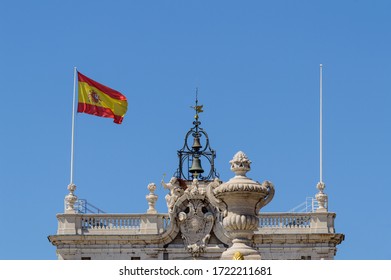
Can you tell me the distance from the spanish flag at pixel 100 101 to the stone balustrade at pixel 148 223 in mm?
5549

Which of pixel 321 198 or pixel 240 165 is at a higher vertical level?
pixel 321 198

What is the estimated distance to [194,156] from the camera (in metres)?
87.1

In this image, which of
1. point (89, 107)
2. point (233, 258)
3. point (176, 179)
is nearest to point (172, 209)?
point (176, 179)

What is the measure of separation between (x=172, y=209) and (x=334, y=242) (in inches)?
305

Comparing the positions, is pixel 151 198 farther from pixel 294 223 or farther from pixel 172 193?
pixel 294 223

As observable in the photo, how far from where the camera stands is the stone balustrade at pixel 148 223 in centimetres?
8369

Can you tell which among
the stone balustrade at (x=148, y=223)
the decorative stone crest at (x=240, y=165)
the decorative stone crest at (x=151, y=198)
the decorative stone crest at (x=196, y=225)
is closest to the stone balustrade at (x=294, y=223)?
the stone balustrade at (x=148, y=223)

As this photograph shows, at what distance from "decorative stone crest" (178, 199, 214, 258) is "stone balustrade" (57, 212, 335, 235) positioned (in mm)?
720

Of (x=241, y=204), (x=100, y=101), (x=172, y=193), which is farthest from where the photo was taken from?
(x=100, y=101)

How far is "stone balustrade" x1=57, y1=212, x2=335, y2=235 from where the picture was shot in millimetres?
83688

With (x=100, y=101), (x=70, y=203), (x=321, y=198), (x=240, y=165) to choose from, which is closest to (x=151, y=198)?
(x=70, y=203)

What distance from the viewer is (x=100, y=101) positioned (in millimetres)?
87875

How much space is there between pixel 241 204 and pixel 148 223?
109 feet
